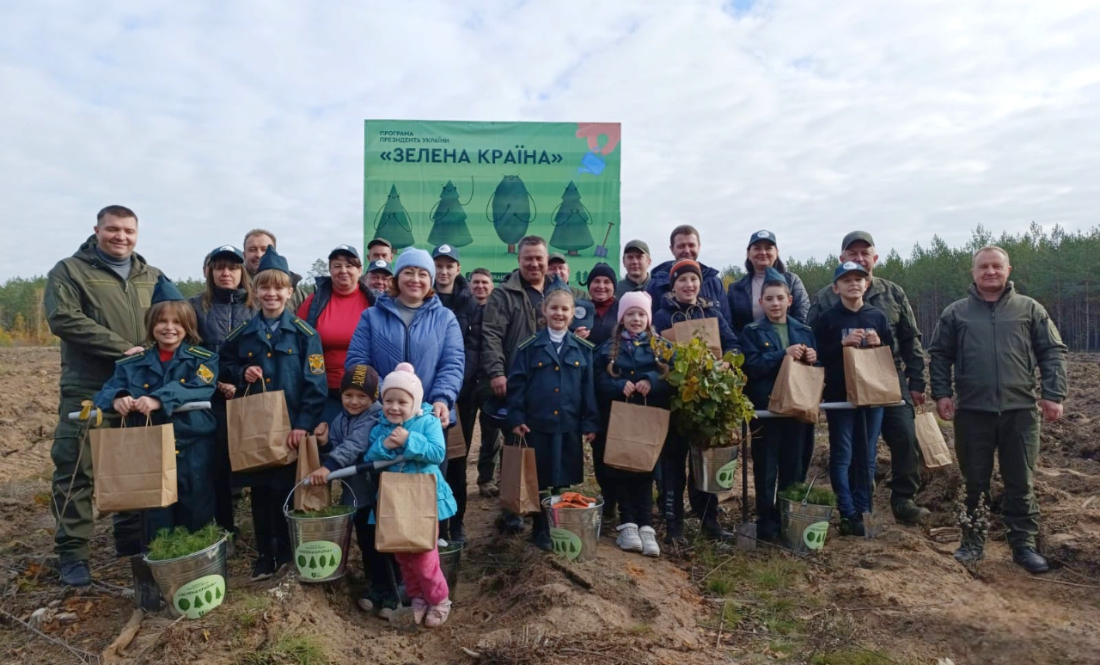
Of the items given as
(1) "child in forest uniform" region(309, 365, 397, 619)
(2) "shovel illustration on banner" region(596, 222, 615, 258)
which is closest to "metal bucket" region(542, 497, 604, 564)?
(1) "child in forest uniform" region(309, 365, 397, 619)

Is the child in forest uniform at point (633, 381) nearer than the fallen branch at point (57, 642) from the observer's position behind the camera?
No

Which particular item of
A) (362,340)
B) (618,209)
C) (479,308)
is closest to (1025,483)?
(479,308)

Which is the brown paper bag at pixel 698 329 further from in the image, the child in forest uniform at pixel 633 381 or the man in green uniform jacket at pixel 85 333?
the man in green uniform jacket at pixel 85 333

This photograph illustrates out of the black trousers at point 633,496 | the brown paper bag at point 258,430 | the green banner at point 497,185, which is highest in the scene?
the green banner at point 497,185

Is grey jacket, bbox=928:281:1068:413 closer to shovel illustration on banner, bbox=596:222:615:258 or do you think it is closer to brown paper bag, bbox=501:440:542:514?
brown paper bag, bbox=501:440:542:514

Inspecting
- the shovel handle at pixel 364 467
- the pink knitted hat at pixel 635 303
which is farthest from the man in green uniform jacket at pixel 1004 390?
the shovel handle at pixel 364 467

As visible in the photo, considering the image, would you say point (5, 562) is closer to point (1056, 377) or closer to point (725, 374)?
point (725, 374)

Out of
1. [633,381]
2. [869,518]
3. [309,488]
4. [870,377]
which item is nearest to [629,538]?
[633,381]

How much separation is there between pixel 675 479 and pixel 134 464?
140 inches

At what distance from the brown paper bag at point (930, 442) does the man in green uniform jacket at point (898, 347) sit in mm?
74

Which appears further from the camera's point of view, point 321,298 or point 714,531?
point 714,531

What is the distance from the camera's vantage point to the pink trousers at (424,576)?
3.80 meters

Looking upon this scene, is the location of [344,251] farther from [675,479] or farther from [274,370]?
[675,479]

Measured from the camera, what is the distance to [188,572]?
3.67m
